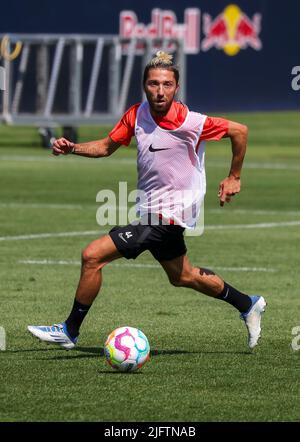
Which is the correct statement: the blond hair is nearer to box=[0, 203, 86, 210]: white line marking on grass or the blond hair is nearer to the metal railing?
box=[0, 203, 86, 210]: white line marking on grass

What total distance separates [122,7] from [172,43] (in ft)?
24.5

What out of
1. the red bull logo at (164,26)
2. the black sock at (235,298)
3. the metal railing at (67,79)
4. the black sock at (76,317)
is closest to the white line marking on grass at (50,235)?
the black sock at (235,298)

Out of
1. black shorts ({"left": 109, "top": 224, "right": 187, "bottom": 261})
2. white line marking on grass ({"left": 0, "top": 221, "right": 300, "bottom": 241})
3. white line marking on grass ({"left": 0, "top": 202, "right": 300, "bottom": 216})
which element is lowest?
white line marking on grass ({"left": 0, "top": 202, "right": 300, "bottom": 216})

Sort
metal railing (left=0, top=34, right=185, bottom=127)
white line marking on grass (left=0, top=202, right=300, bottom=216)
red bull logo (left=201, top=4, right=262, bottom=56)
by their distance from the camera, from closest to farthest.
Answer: white line marking on grass (left=0, top=202, right=300, bottom=216), metal railing (left=0, top=34, right=185, bottom=127), red bull logo (left=201, top=4, right=262, bottom=56)

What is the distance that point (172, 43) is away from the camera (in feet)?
133

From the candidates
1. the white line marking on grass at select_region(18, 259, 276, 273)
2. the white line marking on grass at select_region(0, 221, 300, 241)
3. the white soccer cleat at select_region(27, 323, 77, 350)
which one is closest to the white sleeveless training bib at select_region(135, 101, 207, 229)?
the white soccer cleat at select_region(27, 323, 77, 350)

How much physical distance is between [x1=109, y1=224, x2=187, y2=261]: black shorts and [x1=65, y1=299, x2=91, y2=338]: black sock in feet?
1.73

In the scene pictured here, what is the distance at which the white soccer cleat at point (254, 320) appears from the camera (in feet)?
37.1

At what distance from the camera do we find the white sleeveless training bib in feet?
36.2

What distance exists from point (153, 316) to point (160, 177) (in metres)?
2.33

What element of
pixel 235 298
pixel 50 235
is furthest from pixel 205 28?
pixel 235 298

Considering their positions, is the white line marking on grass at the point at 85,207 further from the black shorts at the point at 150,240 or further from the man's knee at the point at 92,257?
the man's knee at the point at 92,257

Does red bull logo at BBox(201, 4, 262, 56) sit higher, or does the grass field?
red bull logo at BBox(201, 4, 262, 56)
